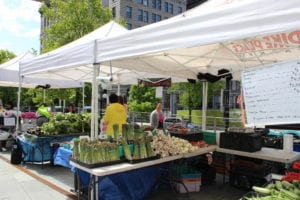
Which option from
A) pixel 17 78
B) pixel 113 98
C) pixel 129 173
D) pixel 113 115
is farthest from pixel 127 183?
pixel 17 78

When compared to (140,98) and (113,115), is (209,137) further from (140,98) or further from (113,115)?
(140,98)

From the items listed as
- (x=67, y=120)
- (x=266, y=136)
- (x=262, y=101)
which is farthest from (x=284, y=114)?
(x=67, y=120)

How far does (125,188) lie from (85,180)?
0.67 metres

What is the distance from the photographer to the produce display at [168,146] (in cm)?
471

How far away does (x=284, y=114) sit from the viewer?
2.75m

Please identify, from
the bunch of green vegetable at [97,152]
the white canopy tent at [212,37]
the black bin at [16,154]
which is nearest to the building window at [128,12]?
the black bin at [16,154]

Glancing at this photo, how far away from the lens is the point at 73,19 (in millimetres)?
18031

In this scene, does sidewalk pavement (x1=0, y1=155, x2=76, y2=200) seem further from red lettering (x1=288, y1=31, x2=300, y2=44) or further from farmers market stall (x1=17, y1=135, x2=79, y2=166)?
red lettering (x1=288, y1=31, x2=300, y2=44)

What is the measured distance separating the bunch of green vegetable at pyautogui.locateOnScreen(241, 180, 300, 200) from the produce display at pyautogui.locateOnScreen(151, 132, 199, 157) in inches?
81.7

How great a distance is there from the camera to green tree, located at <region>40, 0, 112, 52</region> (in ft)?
58.7

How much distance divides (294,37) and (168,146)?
8.48ft

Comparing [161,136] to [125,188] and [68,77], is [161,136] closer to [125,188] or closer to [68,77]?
[125,188]

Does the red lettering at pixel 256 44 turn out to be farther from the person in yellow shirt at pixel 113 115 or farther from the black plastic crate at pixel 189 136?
the person in yellow shirt at pixel 113 115

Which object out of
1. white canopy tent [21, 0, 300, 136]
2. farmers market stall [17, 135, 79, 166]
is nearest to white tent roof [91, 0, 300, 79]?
white canopy tent [21, 0, 300, 136]
